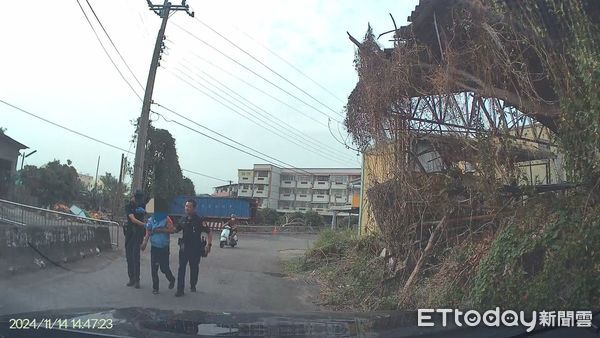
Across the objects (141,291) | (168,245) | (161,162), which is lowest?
(141,291)

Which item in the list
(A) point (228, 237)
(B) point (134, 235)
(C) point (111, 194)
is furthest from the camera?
(C) point (111, 194)

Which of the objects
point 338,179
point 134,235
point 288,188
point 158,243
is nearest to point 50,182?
point 134,235

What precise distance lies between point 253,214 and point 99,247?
29.5 meters

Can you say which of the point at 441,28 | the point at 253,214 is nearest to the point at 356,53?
the point at 441,28

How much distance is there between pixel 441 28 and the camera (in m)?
8.48

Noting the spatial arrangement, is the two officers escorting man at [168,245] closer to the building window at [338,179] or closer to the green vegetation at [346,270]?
the green vegetation at [346,270]

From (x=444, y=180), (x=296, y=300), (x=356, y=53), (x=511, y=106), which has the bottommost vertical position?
(x=296, y=300)

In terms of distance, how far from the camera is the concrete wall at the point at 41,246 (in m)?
9.56

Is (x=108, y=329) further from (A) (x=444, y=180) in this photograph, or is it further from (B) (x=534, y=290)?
(A) (x=444, y=180)

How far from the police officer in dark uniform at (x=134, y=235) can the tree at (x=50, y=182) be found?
120ft

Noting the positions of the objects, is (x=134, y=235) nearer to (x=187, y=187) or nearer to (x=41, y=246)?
(x=41, y=246)

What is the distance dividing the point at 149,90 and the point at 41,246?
10694 millimetres

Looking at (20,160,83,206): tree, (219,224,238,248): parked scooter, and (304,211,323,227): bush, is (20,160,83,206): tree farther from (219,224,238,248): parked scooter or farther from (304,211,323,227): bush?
(219,224,238,248): parked scooter

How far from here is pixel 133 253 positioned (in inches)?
373
